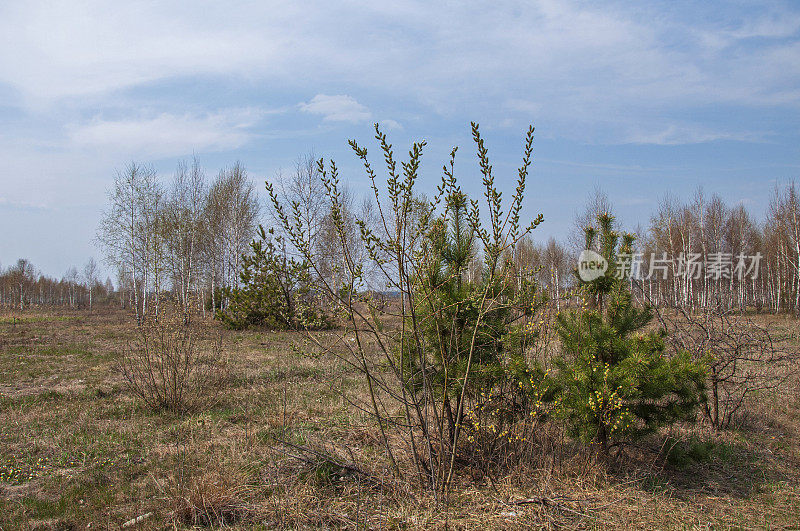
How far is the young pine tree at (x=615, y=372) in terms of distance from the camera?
368 centimetres

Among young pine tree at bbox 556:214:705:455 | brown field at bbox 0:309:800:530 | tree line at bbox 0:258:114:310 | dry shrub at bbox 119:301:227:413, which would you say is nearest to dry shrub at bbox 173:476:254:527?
A: brown field at bbox 0:309:800:530

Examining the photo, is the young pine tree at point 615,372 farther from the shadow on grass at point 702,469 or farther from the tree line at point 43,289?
the tree line at point 43,289

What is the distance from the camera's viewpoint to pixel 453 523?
295 cm

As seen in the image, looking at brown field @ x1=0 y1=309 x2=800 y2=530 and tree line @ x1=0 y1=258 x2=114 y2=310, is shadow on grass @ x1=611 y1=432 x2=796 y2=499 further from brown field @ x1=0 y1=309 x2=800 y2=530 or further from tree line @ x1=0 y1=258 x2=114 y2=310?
tree line @ x1=0 y1=258 x2=114 y2=310

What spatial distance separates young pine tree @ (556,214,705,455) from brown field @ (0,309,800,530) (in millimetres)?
437

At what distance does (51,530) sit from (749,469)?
585 cm

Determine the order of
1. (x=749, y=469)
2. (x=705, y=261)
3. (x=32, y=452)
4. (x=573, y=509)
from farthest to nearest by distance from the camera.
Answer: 1. (x=705, y=261)
2. (x=32, y=452)
3. (x=749, y=469)
4. (x=573, y=509)

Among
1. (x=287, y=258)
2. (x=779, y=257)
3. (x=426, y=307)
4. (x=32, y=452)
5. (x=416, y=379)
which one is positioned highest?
(x=779, y=257)

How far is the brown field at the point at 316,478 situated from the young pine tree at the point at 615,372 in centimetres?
44

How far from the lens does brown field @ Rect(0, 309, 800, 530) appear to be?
3.19m

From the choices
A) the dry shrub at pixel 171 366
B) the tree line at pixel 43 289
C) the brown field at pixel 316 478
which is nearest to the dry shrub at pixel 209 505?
the brown field at pixel 316 478

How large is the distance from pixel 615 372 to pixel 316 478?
99.1 inches

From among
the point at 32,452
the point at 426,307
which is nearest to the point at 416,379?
the point at 426,307

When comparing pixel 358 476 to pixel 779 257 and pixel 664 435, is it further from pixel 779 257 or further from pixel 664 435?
pixel 779 257
